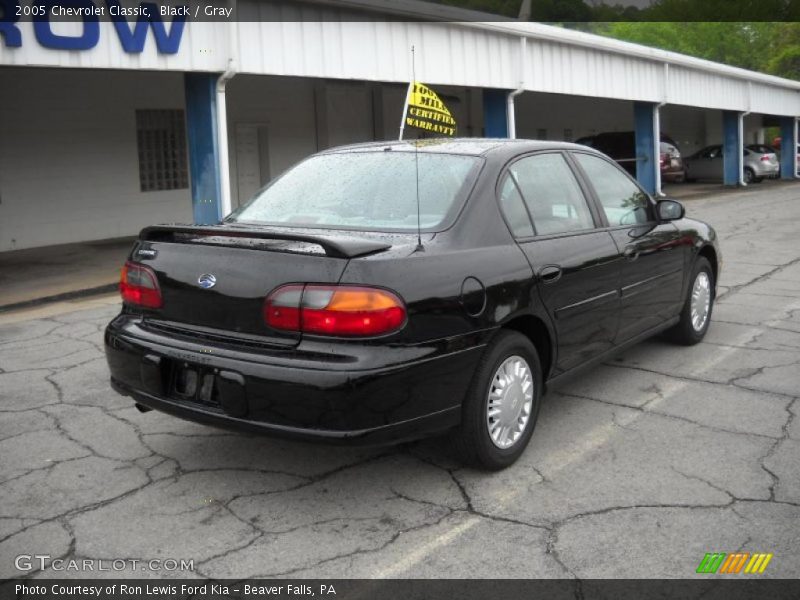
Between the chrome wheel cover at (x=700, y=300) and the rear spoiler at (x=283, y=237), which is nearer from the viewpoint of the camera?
the rear spoiler at (x=283, y=237)

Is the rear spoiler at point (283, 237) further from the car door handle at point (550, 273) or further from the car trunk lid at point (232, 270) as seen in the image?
the car door handle at point (550, 273)

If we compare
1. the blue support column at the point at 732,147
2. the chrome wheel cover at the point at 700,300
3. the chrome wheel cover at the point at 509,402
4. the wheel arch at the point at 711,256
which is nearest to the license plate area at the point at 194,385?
the chrome wheel cover at the point at 509,402

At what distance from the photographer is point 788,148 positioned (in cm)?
3406

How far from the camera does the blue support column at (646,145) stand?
2270 centimetres

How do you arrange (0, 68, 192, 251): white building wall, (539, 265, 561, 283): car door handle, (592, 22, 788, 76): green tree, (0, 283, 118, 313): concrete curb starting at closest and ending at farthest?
1. (539, 265, 561, 283): car door handle
2. (0, 283, 118, 313): concrete curb
3. (0, 68, 192, 251): white building wall
4. (592, 22, 788, 76): green tree

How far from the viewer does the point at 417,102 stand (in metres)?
8.94

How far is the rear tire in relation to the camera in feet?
20.0

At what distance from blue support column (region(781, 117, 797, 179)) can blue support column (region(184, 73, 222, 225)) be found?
28.7 m

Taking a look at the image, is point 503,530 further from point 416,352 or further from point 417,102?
point 417,102

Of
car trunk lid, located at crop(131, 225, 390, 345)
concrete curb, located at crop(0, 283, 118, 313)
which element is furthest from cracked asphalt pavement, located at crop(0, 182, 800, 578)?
concrete curb, located at crop(0, 283, 118, 313)

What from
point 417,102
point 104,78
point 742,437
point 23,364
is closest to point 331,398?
point 742,437

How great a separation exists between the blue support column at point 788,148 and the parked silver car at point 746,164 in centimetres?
192

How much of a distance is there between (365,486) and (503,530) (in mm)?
745

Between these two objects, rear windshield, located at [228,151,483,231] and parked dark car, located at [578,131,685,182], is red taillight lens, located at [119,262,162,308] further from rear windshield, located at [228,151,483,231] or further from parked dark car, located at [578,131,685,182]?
parked dark car, located at [578,131,685,182]
